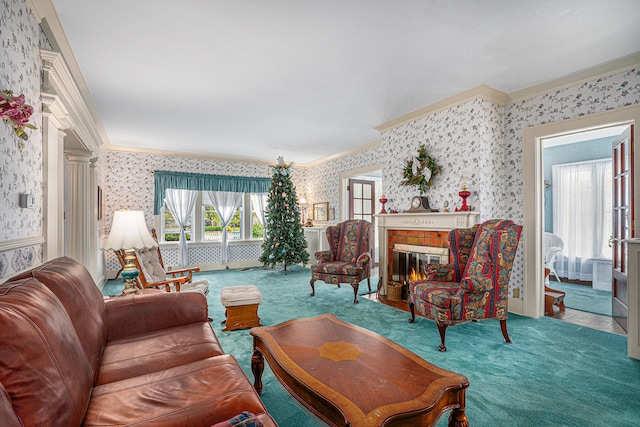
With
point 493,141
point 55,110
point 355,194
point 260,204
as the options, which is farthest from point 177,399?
point 260,204

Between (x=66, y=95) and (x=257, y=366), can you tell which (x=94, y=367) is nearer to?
(x=257, y=366)

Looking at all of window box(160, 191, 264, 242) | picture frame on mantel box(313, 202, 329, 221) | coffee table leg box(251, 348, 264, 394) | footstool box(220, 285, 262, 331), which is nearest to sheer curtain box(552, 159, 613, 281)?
picture frame on mantel box(313, 202, 329, 221)

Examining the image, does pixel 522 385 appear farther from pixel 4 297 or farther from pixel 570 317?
pixel 4 297

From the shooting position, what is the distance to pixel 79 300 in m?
1.53

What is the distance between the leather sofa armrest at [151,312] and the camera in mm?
1995

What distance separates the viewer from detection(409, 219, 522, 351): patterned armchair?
110 inches

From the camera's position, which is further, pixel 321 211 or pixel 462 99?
pixel 321 211

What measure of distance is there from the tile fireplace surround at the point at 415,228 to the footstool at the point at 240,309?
2099mm

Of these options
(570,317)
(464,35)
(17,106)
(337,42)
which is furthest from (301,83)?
(570,317)

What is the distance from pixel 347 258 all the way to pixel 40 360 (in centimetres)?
426

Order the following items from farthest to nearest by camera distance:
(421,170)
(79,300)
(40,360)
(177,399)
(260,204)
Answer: (260,204), (421,170), (79,300), (177,399), (40,360)

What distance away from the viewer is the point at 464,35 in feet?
8.16

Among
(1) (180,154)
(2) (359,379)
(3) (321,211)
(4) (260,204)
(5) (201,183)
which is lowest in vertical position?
(2) (359,379)

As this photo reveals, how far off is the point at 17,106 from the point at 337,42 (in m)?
2.17
